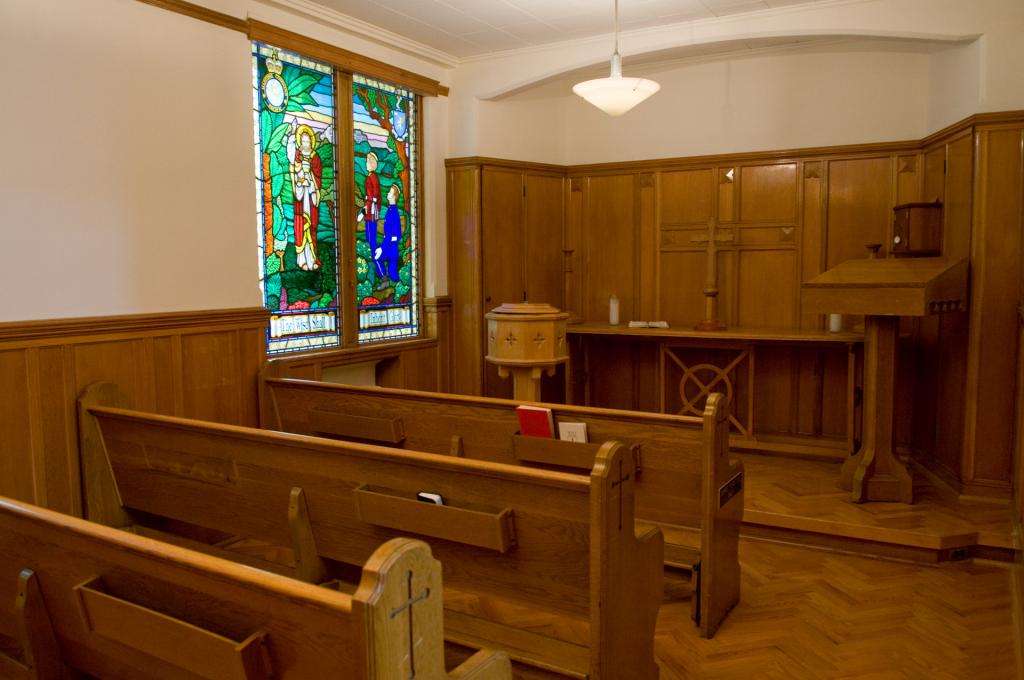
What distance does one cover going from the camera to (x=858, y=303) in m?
3.92

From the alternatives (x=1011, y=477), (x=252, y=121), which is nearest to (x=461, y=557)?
(x=252, y=121)

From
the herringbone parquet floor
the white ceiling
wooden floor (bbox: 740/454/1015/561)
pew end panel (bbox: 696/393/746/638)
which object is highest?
the white ceiling

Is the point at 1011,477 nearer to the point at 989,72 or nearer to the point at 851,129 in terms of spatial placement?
the point at 989,72

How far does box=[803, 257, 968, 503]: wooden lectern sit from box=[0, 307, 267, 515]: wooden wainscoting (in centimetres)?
303

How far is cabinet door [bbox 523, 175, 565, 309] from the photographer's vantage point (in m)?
6.17

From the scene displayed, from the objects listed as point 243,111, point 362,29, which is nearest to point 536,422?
point 243,111

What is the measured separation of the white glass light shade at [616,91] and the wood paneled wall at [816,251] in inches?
75.1

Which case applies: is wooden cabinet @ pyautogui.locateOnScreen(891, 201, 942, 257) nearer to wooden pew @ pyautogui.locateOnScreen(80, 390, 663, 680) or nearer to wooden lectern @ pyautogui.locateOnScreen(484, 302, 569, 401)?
wooden lectern @ pyautogui.locateOnScreen(484, 302, 569, 401)

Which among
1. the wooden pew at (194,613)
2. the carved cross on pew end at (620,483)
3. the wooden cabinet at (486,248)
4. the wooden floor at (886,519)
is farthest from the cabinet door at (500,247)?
the wooden pew at (194,613)

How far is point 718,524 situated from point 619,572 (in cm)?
97

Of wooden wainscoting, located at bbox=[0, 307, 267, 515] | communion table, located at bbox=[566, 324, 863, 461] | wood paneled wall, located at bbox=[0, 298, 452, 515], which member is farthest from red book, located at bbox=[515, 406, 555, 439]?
communion table, located at bbox=[566, 324, 863, 461]

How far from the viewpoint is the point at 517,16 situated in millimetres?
4902

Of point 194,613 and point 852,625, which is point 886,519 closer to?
point 852,625

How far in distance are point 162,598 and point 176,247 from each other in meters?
2.74
